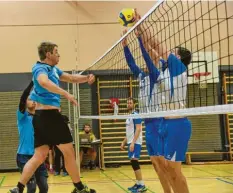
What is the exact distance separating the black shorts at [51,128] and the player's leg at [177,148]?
1200 millimetres

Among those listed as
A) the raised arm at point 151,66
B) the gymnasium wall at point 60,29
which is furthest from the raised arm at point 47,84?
the gymnasium wall at point 60,29

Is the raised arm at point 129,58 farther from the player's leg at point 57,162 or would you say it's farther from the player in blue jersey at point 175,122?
the player's leg at point 57,162

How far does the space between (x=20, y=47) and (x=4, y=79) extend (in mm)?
1079

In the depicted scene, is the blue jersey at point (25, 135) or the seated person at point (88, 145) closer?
the blue jersey at point (25, 135)

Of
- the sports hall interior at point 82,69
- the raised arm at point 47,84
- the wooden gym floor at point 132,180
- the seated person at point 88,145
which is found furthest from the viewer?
the sports hall interior at point 82,69

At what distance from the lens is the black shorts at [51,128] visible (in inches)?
166

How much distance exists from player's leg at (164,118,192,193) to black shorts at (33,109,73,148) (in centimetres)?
120

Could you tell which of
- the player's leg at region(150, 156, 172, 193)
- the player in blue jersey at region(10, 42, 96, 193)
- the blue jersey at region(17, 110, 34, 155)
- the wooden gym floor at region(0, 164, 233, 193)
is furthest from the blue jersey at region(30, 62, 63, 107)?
the wooden gym floor at region(0, 164, 233, 193)

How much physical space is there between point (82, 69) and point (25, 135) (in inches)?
274

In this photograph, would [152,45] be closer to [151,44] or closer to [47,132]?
[151,44]

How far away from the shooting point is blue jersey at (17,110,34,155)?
184 inches

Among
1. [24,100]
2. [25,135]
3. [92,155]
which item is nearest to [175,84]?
[24,100]

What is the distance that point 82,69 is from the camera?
1154cm

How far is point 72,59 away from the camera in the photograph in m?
11.5
